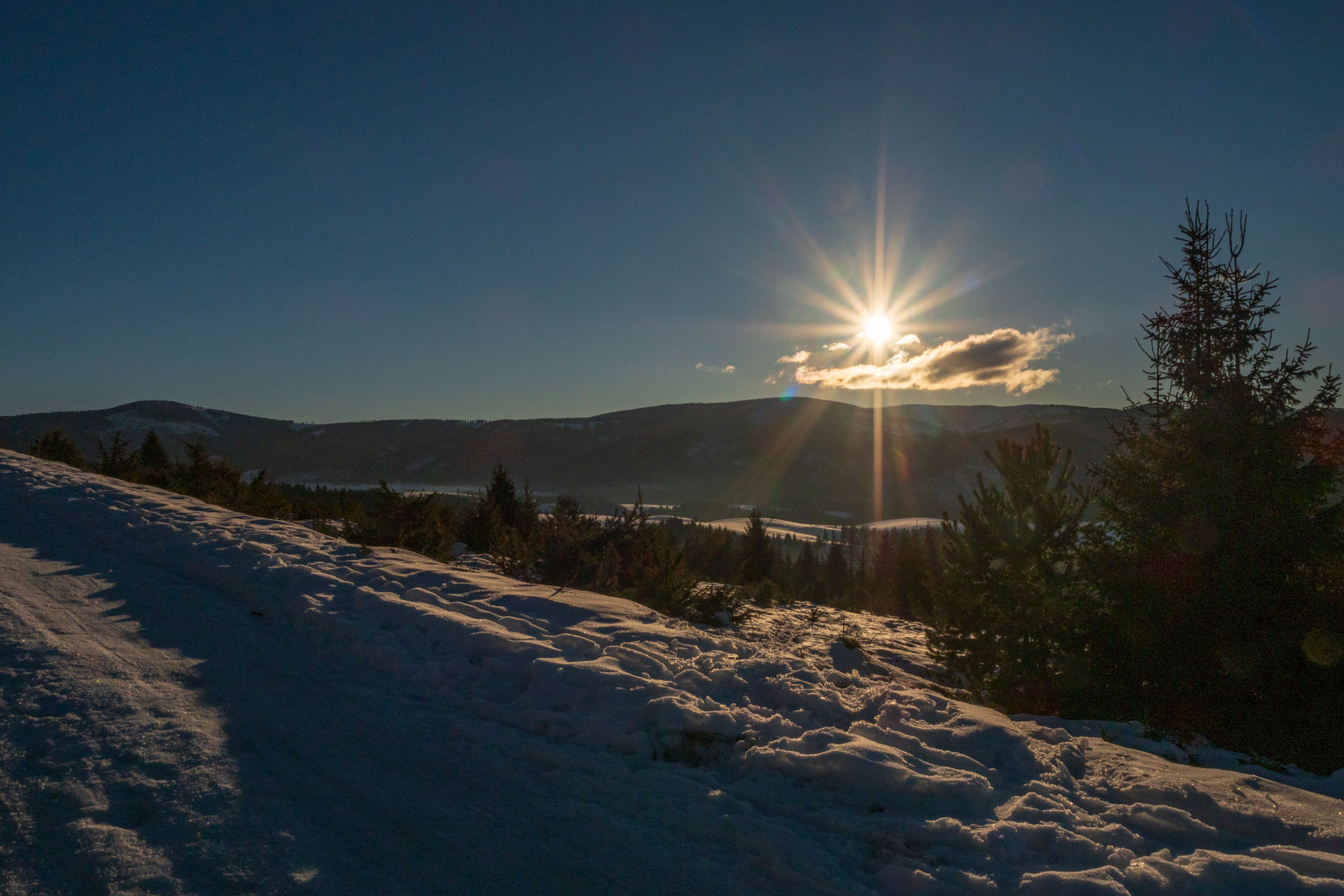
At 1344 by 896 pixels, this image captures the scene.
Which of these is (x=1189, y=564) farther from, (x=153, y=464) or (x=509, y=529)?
(x=153, y=464)

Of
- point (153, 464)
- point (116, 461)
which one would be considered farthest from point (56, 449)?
point (116, 461)

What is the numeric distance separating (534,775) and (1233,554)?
9018 millimetres

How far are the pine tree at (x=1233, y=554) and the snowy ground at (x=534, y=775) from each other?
2.85m

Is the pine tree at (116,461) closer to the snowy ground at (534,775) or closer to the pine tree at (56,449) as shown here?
the pine tree at (56,449)

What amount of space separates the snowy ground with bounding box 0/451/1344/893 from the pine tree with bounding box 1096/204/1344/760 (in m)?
2.85

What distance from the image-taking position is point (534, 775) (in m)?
3.85

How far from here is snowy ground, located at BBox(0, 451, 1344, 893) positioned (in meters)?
2.90

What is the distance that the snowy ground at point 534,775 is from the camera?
9.51 feet

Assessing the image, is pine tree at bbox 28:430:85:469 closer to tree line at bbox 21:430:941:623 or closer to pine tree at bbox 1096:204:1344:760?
tree line at bbox 21:430:941:623

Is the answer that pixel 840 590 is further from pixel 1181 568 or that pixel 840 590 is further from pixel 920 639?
pixel 1181 568

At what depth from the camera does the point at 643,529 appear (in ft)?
46.1

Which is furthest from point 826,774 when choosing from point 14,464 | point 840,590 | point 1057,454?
point 840,590

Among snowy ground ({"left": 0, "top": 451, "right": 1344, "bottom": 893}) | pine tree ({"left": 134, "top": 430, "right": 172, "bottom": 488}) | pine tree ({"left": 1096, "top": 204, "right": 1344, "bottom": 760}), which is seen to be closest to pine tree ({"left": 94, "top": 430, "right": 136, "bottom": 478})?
pine tree ({"left": 134, "top": 430, "right": 172, "bottom": 488})

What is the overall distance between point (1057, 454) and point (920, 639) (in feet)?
31.6
